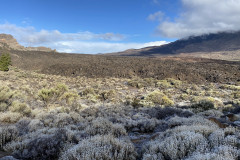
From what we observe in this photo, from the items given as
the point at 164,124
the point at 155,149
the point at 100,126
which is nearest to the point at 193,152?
the point at 155,149

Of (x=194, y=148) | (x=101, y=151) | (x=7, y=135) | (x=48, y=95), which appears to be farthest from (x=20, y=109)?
(x=194, y=148)

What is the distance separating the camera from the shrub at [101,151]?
3.21 metres

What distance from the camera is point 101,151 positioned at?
3293 millimetres

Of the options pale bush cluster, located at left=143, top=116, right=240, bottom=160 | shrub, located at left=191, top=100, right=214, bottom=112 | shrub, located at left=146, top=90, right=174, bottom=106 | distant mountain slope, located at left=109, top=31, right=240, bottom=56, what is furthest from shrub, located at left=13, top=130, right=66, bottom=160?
distant mountain slope, located at left=109, top=31, right=240, bottom=56

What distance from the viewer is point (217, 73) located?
30.4 m

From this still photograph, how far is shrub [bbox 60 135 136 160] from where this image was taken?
126 inches

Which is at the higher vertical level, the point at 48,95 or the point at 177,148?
the point at 177,148

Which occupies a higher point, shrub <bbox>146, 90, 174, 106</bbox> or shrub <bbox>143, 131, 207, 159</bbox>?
shrub <bbox>143, 131, 207, 159</bbox>

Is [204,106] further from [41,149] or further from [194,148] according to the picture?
[41,149]

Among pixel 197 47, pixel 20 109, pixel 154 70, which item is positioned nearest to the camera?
pixel 20 109

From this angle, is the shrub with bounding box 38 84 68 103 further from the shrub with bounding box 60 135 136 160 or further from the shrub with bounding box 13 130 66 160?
the shrub with bounding box 60 135 136 160

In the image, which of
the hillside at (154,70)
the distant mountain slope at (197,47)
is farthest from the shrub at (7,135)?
the distant mountain slope at (197,47)

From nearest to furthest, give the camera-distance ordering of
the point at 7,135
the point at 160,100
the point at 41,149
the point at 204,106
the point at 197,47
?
the point at 41,149 < the point at 7,135 < the point at 204,106 < the point at 160,100 < the point at 197,47

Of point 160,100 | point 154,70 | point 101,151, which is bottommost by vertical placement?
point 160,100
